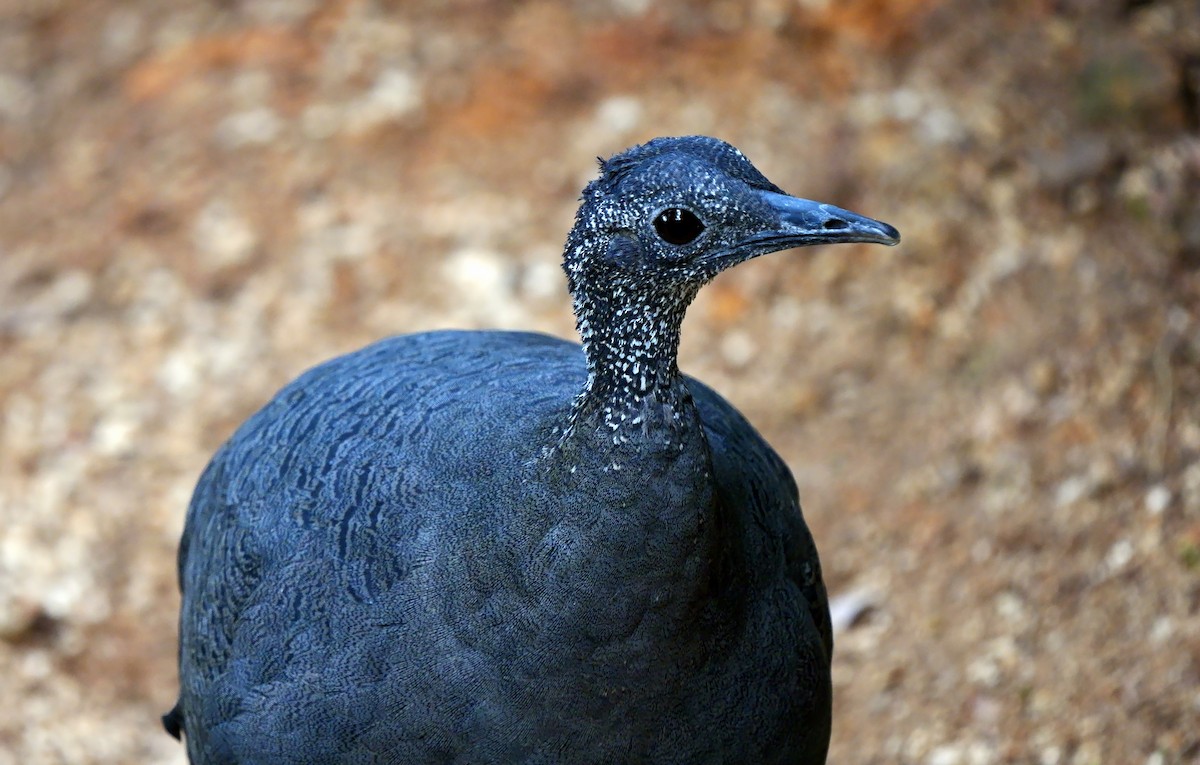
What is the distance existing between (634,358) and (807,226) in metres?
0.41

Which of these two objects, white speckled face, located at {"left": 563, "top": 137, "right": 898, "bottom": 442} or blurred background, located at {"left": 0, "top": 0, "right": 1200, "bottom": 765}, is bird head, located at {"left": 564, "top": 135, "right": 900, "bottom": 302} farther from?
blurred background, located at {"left": 0, "top": 0, "right": 1200, "bottom": 765}

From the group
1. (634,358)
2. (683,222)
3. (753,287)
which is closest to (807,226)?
(683,222)

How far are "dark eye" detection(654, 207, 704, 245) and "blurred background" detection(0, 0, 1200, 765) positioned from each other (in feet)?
8.50

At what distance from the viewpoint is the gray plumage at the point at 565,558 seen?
101 inches

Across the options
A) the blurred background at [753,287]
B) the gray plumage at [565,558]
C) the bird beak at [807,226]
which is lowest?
the gray plumage at [565,558]

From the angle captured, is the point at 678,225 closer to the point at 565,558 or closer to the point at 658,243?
the point at 658,243

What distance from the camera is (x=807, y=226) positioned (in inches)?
99.0

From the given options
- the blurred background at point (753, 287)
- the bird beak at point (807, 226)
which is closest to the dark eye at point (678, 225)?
the bird beak at point (807, 226)

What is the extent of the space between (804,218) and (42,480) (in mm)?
4125

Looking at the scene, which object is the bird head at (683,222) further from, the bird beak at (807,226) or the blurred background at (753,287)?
the blurred background at (753,287)

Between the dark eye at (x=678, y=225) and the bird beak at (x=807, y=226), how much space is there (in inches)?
4.1

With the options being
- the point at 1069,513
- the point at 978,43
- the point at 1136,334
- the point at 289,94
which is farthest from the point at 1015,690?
the point at 289,94

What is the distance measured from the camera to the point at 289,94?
684cm

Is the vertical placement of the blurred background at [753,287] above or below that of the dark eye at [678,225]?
above
